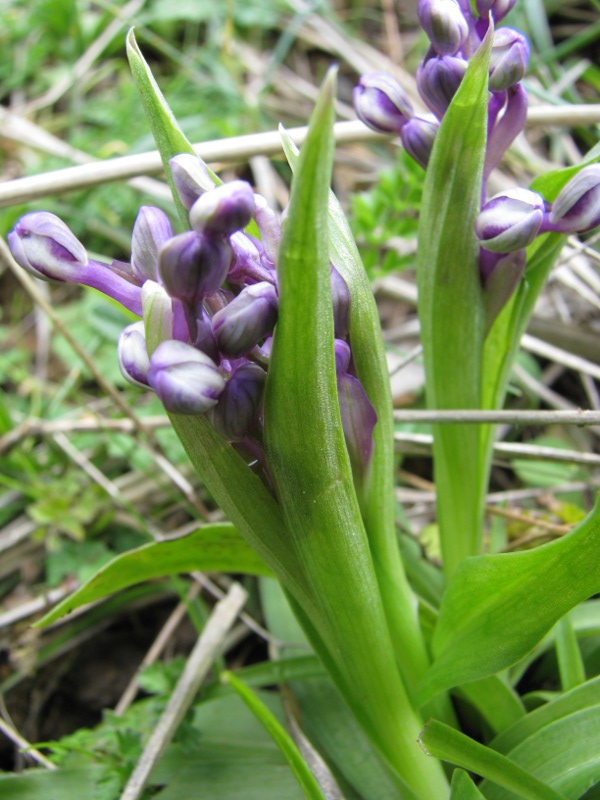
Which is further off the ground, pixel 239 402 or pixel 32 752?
pixel 239 402

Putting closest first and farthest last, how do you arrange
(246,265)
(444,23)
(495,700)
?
1. (246,265)
2. (444,23)
3. (495,700)

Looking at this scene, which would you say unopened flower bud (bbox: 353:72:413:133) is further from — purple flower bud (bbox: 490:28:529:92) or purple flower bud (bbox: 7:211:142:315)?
purple flower bud (bbox: 7:211:142:315)

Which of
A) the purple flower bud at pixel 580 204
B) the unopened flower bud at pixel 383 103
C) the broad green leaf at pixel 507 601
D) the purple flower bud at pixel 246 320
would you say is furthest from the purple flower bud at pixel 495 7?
the broad green leaf at pixel 507 601

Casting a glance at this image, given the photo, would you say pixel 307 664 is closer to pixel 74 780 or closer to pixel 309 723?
pixel 309 723

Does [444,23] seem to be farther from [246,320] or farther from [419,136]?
[246,320]

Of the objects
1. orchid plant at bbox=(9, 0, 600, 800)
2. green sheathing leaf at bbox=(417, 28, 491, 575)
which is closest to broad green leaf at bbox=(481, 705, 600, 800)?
orchid plant at bbox=(9, 0, 600, 800)

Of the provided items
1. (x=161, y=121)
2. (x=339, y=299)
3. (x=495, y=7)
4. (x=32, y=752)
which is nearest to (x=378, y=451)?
(x=339, y=299)

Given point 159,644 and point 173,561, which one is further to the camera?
point 159,644

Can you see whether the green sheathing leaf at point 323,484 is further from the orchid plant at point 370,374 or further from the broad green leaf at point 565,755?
the broad green leaf at point 565,755
